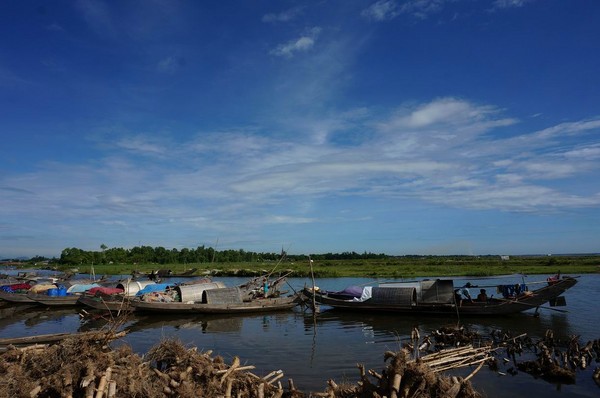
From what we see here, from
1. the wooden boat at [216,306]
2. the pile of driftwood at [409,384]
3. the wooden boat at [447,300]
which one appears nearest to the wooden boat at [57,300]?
the wooden boat at [216,306]

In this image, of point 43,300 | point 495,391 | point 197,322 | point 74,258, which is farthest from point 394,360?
point 74,258

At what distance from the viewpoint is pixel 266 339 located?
70.9 feet

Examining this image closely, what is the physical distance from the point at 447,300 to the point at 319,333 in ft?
28.7

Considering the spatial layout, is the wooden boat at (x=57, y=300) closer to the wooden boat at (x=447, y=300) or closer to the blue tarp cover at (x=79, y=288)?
the blue tarp cover at (x=79, y=288)

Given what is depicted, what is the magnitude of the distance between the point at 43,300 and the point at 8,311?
2.71 m

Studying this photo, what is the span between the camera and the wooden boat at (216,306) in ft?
91.4

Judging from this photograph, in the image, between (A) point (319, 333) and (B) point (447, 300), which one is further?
(B) point (447, 300)

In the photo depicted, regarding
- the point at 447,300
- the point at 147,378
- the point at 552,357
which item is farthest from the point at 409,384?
the point at 447,300

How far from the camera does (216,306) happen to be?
2842 cm

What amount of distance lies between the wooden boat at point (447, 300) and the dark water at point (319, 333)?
567 mm

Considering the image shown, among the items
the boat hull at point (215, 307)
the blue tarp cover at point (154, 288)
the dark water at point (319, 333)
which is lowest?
the dark water at point (319, 333)

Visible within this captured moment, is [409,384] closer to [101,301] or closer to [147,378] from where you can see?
[147,378]

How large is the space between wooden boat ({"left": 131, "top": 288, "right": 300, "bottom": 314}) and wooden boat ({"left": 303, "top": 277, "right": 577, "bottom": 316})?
329 cm

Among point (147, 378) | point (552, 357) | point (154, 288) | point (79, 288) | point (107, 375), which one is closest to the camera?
point (107, 375)
